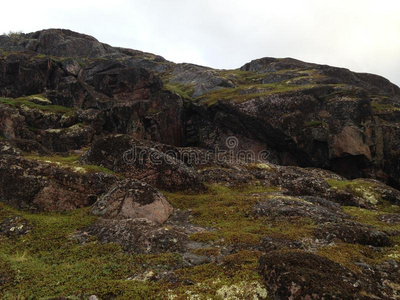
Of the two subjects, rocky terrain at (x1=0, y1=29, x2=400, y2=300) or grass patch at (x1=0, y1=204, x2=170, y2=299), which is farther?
rocky terrain at (x1=0, y1=29, x2=400, y2=300)

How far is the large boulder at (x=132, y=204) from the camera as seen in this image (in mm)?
21219

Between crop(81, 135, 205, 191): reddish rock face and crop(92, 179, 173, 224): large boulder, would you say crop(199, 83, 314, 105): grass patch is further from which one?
crop(92, 179, 173, 224): large boulder

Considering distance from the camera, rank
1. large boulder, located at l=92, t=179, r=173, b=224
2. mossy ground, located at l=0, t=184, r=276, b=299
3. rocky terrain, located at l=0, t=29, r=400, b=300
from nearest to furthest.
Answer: mossy ground, located at l=0, t=184, r=276, b=299 < rocky terrain, located at l=0, t=29, r=400, b=300 < large boulder, located at l=92, t=179, r=173, b=224

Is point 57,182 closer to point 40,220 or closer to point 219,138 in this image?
point 40,220

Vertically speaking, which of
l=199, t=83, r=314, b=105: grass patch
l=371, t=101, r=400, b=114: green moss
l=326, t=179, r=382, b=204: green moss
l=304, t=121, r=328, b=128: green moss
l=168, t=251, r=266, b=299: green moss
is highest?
l=199, t=83, r=314, b=105: grass patch

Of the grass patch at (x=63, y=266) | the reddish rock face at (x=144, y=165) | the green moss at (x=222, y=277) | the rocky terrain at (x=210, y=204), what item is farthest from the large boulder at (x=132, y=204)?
the green moss at (x=222, y=277)

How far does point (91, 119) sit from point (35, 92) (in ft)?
152

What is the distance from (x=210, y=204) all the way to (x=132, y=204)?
8037 millimetres

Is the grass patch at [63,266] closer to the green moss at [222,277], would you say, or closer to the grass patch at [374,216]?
the green moss at [222,277]

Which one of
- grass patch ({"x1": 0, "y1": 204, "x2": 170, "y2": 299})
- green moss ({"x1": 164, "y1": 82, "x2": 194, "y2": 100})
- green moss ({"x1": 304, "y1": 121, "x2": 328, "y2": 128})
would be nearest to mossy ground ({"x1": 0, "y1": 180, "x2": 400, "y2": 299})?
grass patch ({"x1": 0, "y1": 204, "x2": 170, "y2": 299})

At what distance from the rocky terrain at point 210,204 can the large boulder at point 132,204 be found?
0.32 ft

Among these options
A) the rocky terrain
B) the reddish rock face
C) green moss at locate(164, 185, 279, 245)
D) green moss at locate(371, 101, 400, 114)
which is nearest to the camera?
the rocky terrain

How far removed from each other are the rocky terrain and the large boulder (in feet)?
0.32

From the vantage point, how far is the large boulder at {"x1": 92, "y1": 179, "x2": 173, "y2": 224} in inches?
835
